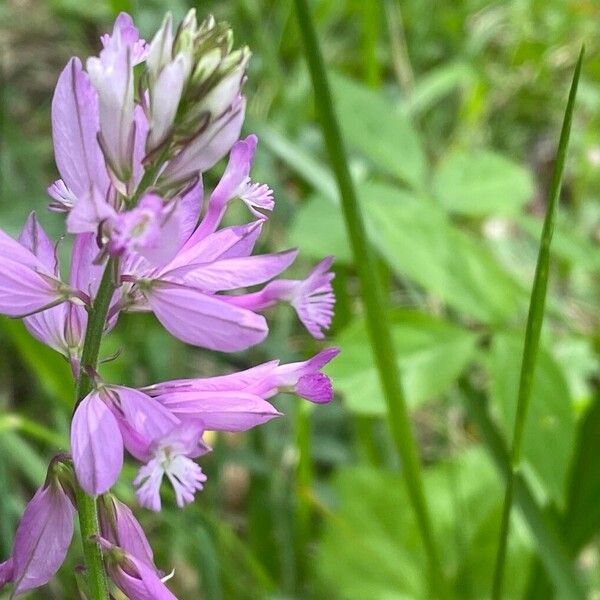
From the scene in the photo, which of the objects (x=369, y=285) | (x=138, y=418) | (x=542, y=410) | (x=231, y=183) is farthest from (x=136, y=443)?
(x=542, y=410)

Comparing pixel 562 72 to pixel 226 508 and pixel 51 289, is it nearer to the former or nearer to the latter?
pixel 226 508

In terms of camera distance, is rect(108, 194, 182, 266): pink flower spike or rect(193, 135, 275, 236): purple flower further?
rect(193, 135, 275, 236): purple flower

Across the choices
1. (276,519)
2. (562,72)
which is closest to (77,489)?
(276,519)

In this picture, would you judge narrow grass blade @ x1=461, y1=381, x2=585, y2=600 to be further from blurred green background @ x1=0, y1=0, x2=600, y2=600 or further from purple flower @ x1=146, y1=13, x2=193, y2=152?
purple flower @ x1=146, y1=13, x2=193, y2=152

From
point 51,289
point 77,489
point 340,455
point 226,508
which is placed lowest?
point 226,508

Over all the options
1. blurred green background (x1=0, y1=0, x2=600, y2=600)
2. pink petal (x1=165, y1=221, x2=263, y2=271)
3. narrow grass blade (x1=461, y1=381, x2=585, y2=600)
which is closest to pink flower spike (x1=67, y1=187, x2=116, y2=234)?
pink petal (x1=165, y1=221, x2=263, y2=271)

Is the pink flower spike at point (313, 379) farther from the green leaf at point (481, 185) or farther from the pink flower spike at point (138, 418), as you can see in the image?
the green leaf at point (481, 185)
